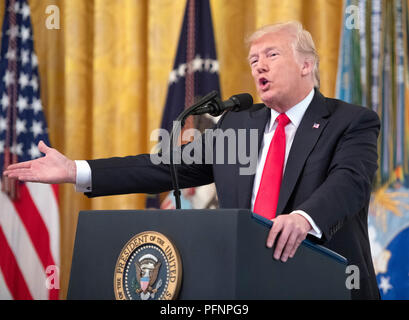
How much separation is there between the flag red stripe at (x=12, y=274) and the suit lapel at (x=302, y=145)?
107 inches

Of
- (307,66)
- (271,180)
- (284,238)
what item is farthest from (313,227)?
(307,66)

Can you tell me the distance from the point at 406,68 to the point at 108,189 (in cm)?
→ 244

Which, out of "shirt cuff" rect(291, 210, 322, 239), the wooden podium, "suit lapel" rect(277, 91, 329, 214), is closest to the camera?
the wooden podium

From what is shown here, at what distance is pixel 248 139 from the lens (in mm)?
2164

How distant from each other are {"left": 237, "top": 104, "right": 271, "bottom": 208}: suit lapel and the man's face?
0.06 meters

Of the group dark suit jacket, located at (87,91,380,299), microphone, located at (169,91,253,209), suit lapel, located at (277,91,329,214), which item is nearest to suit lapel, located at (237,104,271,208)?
dark suit jacket, located at (87,91,380,299)

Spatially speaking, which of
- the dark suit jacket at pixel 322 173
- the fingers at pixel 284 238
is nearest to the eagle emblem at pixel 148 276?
the fingers at pixel 284 238

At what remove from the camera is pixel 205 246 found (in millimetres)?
1268

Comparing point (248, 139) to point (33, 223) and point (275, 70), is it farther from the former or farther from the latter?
point (33, 223)

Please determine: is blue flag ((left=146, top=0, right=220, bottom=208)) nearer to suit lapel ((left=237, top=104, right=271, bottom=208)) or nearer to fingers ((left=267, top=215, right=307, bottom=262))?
suit lapel ((left=237, top=104, right=271, bottom=208))

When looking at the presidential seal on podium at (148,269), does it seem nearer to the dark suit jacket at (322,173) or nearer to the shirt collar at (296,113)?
the dark suit jacket at (322,173)

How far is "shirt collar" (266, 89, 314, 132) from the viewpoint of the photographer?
217 cm
